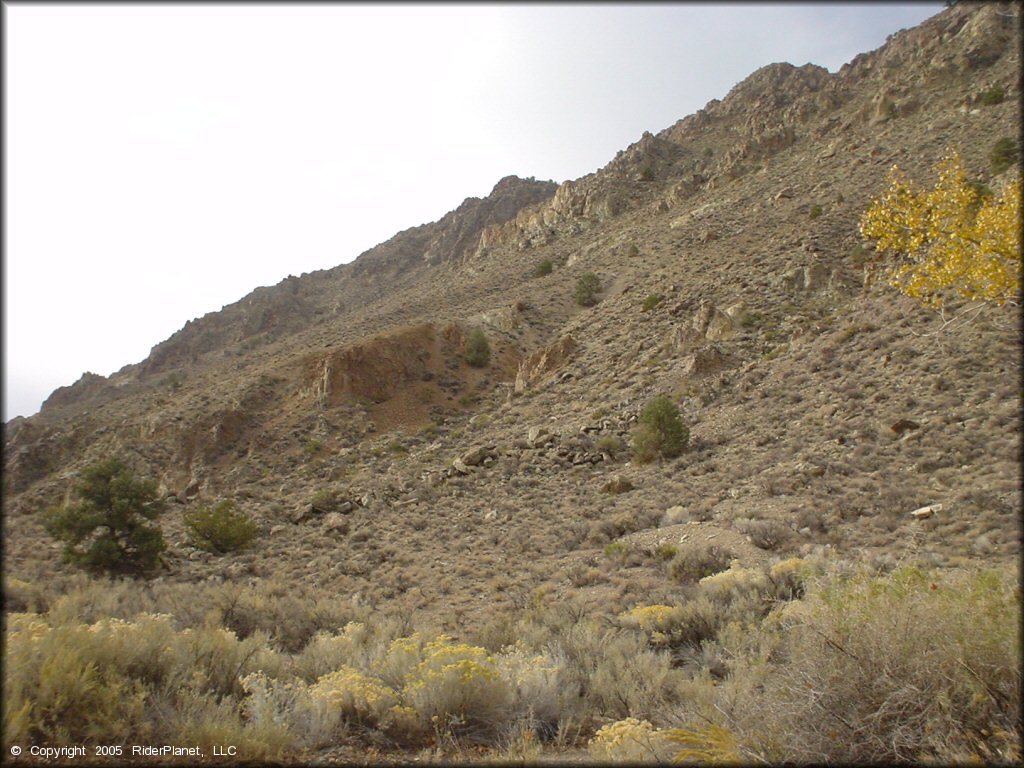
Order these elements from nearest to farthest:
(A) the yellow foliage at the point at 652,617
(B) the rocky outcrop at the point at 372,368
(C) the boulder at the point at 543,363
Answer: (A) the yellow foliage at the point at 652,617, (C) the boulder at the point at 543,363, (B) the rocky outcrop at the point at 372,368

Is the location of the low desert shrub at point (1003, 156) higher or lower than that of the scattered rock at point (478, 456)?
higher

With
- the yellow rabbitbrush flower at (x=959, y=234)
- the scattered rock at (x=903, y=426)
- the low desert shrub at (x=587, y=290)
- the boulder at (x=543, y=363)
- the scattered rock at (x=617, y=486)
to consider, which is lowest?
the scattered rock at (x=617, y=486)

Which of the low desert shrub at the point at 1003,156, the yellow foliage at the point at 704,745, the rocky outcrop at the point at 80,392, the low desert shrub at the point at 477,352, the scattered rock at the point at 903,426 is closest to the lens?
the yellow foliage at the point at 704,745

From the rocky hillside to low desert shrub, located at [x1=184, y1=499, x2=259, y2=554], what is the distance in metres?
0.51

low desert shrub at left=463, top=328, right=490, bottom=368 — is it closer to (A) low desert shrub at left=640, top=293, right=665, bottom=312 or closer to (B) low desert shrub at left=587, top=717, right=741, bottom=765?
(A) low desert shrub at left=640, top=293, right=665, bottom=312

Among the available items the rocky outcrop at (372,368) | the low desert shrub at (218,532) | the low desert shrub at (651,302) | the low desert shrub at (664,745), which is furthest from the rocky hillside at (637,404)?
the low desert shrub at (664,745)

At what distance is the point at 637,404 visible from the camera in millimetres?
21188

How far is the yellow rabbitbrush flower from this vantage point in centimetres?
682

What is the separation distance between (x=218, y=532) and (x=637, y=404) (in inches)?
579

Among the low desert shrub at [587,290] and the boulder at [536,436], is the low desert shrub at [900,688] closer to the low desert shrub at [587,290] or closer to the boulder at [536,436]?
the boulder at [536,436]

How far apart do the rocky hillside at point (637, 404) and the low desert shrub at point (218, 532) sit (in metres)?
0.51

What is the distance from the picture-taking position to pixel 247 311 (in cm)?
6256

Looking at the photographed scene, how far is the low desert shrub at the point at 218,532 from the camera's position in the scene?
15.0 meters

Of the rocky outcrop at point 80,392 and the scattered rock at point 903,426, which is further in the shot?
the rocky outcrop at point 80,392
